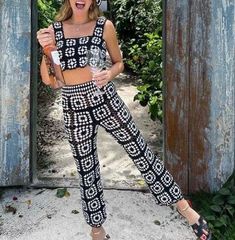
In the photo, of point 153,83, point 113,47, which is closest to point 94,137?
point 113,47

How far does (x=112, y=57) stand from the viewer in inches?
132

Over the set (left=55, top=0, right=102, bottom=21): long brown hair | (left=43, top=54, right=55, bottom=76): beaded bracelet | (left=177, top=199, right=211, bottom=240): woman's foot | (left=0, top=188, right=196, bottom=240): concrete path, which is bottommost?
(left=0, top=188, right=196, bottom=240): concrete path

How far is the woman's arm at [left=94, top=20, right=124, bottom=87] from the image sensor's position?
10.4ft

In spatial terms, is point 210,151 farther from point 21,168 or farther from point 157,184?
point 21,168

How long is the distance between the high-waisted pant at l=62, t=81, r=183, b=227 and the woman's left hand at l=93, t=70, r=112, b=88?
0.08m

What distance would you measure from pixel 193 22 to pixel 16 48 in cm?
127

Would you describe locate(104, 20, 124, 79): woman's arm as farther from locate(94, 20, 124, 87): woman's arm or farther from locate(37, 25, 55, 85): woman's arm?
locate(37, 25, 55, 85): woman's arm

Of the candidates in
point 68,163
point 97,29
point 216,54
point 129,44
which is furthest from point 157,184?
point 129,44

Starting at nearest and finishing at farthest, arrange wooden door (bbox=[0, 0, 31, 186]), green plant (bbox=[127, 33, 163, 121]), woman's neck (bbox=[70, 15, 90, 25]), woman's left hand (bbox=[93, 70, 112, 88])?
woman's left hand (bbox=[93, 70, 112, 88]) → woman's neck (bbox=[70, 15, 90, 25]) → wooden door (bbox=[0, 0, 31, 186]) → green plant (bbox=[127, 33, 163, 121])

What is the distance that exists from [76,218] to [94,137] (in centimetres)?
98

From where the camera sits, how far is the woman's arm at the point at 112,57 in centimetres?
318

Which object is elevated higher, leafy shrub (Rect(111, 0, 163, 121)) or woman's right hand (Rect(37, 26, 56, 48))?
woman's right hand (Rect(37, 26, 56, 48))

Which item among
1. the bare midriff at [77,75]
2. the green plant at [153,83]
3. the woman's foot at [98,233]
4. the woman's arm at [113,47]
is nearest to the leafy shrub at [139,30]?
the green plant at [153,83]

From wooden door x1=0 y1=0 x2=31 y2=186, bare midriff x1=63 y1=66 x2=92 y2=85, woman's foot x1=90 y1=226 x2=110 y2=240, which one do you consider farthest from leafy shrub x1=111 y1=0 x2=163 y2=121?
bare midriff x1=63 y1=66 x2=92 y2=85
